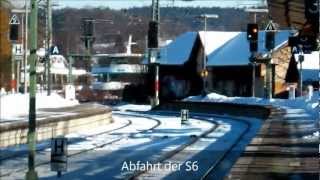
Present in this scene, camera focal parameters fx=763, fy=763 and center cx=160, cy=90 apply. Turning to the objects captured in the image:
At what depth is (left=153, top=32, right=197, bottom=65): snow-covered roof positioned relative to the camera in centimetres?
7846

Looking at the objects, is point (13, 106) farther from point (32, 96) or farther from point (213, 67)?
point (213, 67)

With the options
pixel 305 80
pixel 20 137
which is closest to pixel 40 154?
pixel 20 137

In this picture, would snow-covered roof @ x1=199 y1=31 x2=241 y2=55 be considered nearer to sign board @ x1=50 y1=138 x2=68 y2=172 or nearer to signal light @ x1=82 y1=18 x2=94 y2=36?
signal light @ x1=82 y1=18 x2=94 y2=36

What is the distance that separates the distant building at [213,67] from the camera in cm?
7181

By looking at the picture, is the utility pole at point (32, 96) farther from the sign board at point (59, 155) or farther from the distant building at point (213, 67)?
the distant building at point (213, 67)

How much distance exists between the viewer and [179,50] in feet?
259

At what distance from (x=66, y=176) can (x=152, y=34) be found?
925 inches

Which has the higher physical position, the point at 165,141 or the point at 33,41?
the point at 33,41

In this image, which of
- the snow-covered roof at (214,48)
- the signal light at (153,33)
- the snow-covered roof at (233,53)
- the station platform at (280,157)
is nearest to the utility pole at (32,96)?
the station platform at (280,157)

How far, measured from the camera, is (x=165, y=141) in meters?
25.2

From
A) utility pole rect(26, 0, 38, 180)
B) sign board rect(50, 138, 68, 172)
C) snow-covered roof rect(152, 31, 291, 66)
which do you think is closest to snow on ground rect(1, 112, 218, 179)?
sign board rect(50, 138, 68, 172)

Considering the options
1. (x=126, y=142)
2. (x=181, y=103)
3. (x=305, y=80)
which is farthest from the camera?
(x=305, y=80)

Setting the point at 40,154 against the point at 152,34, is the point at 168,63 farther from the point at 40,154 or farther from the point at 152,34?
the point at 40,154

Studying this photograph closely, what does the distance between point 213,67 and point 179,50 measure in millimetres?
5224
